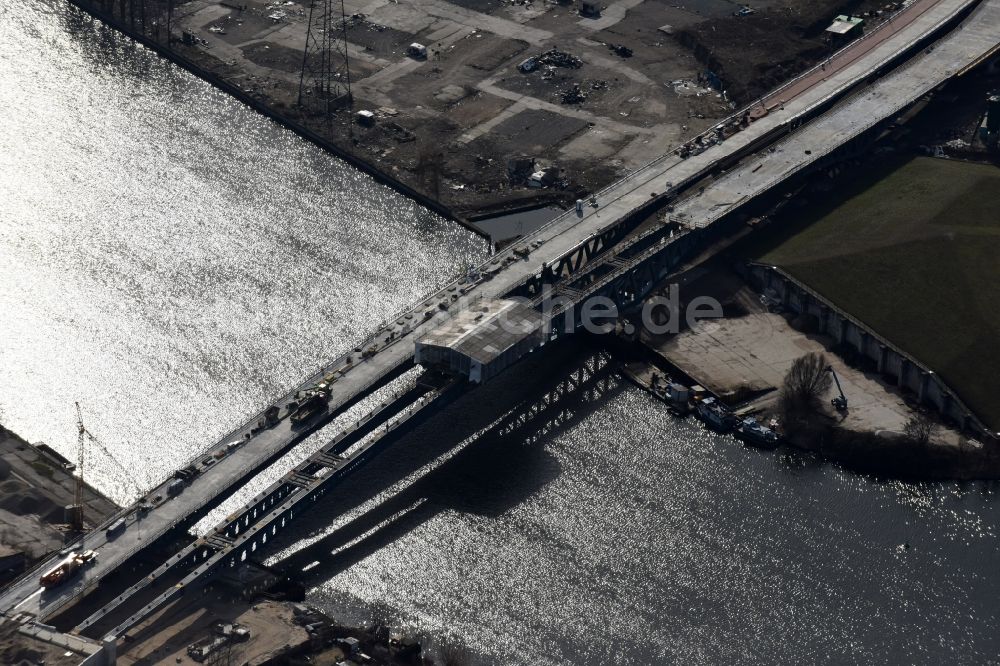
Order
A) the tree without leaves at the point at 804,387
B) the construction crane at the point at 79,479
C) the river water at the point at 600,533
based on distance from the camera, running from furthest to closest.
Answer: the tree without leaves at the point at 804,387 < the construction crane at the point at 79,479 < the river water at the point at 600,533

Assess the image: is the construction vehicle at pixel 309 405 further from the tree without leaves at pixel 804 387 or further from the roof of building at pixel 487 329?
the tree without leaves at pixel 804 387

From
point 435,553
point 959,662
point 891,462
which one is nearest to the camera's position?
point 959,662

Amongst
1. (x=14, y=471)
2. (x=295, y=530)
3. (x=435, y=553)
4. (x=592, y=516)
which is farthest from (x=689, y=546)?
(x=14, y=471)

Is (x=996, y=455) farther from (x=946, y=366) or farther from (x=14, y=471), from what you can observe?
(x=14, y=471)

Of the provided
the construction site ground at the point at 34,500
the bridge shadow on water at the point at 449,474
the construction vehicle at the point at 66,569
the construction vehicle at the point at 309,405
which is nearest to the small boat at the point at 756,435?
the bridge shadow on water at the point at 449,474

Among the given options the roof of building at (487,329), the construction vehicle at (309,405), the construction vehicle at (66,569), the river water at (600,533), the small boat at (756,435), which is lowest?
the river water at (600,533)

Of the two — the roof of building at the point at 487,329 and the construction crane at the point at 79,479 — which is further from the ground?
the roof of building at the point at 487,329

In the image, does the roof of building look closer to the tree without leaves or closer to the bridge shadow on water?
the bridge shadow on water
